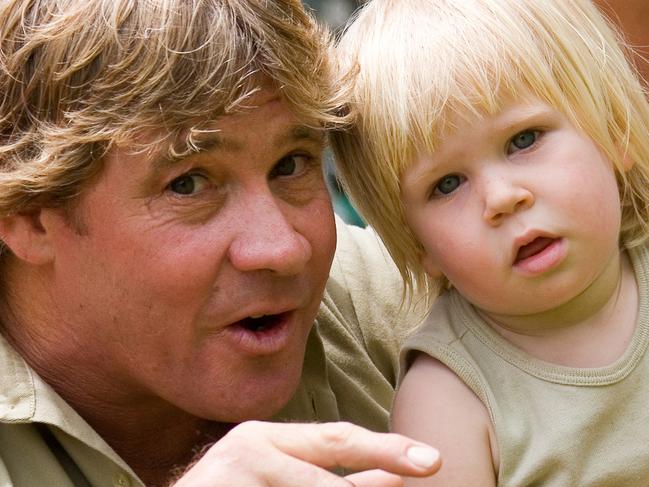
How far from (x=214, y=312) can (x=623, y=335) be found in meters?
0.72

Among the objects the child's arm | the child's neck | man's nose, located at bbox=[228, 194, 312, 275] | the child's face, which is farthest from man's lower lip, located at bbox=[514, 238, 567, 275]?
man's nose, located at bbox=[228, 194, 312, 275]

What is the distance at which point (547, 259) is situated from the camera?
7.02 feet

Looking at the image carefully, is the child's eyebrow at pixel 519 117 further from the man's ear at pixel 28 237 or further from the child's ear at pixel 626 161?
the man's ear at pixel 28 237

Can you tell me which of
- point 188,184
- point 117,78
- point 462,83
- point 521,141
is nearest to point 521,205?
point 521,141

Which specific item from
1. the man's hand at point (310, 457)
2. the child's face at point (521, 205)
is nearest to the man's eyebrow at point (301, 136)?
the child's face at point (521, 205)

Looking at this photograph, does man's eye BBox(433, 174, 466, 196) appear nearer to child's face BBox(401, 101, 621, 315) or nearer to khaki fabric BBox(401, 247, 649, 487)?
child's face BBox(401, 101, 621, 315)

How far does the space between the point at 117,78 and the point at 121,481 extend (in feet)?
2.36

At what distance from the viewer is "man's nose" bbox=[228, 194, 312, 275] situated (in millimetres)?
2209

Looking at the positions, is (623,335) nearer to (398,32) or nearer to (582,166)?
(582,166)

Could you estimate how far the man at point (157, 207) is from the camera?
2209 millimetres

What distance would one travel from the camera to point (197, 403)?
92.4 inches

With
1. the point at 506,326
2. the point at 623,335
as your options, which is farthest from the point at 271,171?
the point at 623,335

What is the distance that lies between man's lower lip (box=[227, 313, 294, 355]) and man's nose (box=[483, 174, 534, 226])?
0.44m

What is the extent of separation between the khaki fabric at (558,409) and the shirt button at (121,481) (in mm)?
575
